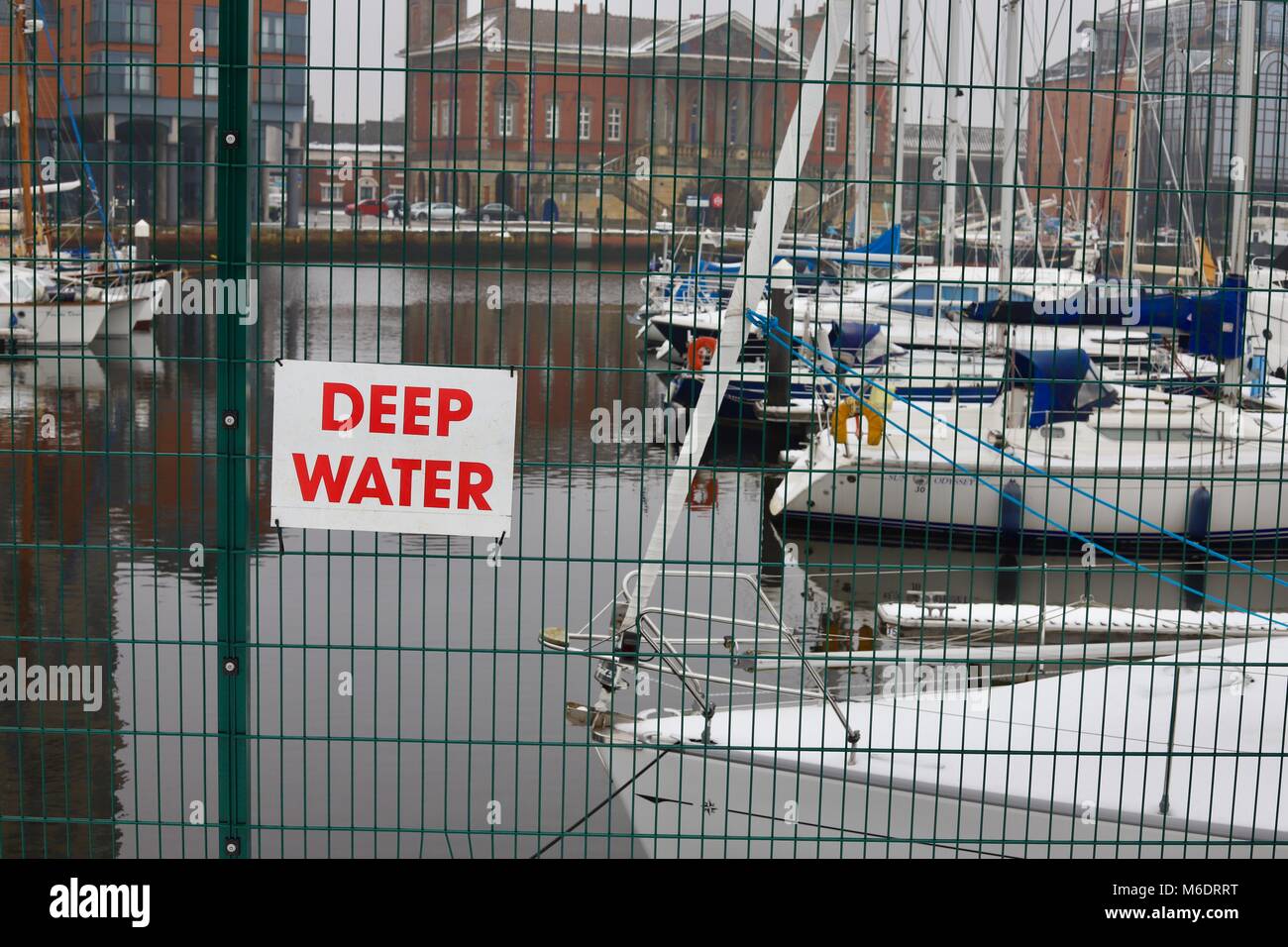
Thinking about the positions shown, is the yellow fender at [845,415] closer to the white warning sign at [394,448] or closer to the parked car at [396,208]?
the parked car at [396,208]

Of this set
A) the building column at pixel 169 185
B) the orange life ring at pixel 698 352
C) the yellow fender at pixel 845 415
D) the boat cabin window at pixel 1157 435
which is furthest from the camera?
the yellow fender at pixel 845 415

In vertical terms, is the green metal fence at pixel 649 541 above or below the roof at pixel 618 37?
below

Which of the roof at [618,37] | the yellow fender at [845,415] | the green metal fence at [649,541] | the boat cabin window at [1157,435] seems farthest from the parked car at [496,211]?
the boat cabin window at [1157,435]

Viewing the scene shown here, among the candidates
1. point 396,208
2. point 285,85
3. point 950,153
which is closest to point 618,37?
point 396,208

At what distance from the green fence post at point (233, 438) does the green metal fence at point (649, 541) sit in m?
0.01

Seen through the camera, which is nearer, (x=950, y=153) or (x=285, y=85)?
(x=285, y=85)

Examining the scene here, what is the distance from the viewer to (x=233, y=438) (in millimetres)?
3768

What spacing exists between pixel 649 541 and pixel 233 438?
399 cm

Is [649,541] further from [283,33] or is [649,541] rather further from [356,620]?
[283,33]

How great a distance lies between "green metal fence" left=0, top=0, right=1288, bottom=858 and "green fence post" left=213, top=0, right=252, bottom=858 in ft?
0.03

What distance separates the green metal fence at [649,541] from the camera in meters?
3.79

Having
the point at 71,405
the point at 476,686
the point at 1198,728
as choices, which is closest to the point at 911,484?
the point at 476,686
